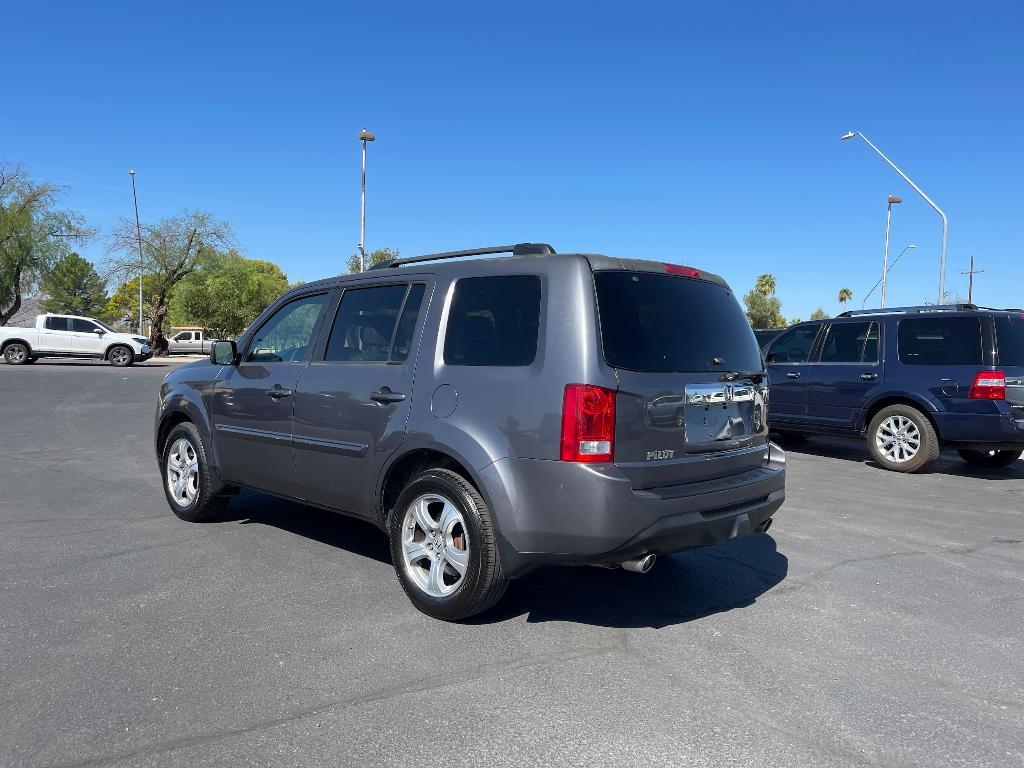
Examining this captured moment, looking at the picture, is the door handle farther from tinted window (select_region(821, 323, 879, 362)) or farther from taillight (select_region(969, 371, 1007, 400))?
tinted window (select_region(821, 323, 879, 362))

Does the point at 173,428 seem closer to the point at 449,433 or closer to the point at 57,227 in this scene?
the point at 449,433

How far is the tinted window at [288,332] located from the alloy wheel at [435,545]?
4.97 feet

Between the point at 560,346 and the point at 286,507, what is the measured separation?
385 centimetres

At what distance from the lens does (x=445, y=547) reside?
12.9ft

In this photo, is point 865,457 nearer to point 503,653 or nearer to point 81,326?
point 503,653

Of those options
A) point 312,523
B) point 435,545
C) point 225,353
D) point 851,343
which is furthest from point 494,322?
point 851,343

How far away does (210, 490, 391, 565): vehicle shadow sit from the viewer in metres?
5.31

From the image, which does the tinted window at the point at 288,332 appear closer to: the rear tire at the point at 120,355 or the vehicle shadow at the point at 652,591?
the vehicle shadow at the point at 652,591

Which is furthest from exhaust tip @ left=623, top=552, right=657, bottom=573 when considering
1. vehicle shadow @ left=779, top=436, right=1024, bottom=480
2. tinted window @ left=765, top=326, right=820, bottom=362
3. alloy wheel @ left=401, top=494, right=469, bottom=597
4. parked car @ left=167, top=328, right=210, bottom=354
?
parked car @ left=167, top=328, right=210, bottom=354

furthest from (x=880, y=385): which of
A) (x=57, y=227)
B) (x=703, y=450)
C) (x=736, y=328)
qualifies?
(x=57, y=227)

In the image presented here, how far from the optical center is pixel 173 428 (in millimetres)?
6070

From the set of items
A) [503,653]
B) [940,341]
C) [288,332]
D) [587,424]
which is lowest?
[503,653]

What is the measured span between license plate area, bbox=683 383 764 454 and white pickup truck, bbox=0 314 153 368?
29793 mm

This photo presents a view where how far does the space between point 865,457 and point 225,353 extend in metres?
8.26
